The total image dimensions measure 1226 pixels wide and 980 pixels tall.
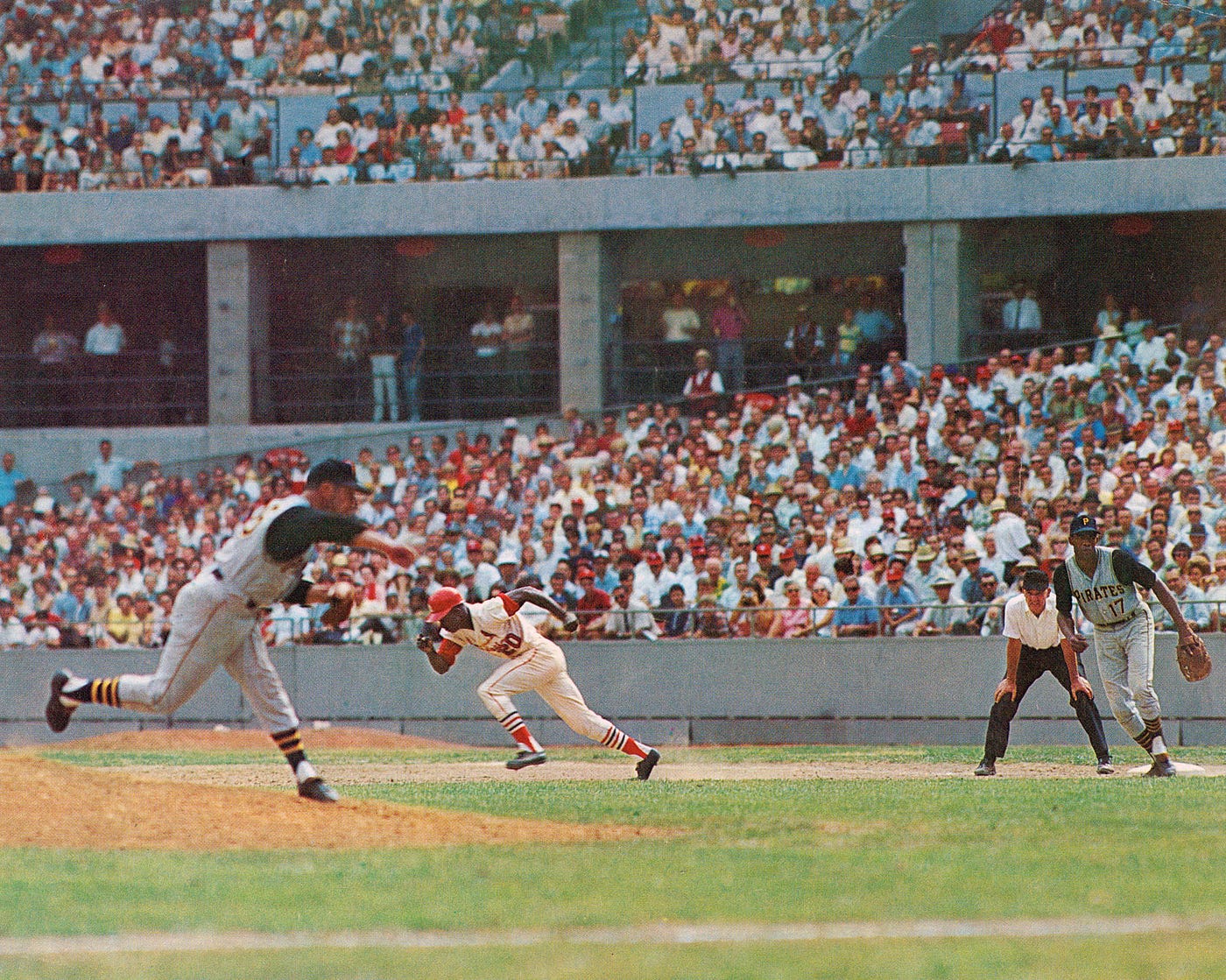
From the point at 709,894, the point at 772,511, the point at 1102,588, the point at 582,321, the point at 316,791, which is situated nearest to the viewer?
the point at 709,894

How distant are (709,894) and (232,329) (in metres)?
26.2

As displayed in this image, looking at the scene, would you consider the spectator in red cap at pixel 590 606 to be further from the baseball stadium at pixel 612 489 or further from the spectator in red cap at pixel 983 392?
the spectator in red cap at pixel 983 392

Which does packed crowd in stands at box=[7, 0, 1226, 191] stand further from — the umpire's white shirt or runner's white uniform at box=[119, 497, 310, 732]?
runner's white uniform at box=[119, 497, 310, 732]

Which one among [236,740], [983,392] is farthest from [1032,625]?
[236,740]

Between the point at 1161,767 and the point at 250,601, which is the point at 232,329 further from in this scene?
the point at 250,601

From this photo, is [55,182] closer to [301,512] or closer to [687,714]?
[687,714]

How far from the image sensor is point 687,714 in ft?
69.4

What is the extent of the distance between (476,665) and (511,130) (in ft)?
39.5

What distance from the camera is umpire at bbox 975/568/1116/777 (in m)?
14.3

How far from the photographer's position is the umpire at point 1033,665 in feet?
46.9

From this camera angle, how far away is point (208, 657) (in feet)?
34.4

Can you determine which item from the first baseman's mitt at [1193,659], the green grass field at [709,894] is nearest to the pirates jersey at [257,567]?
the green grass field at [709,894]

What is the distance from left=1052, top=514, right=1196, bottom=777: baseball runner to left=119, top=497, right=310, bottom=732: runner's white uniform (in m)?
5.91

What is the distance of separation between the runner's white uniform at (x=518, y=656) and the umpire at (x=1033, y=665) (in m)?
2.86
